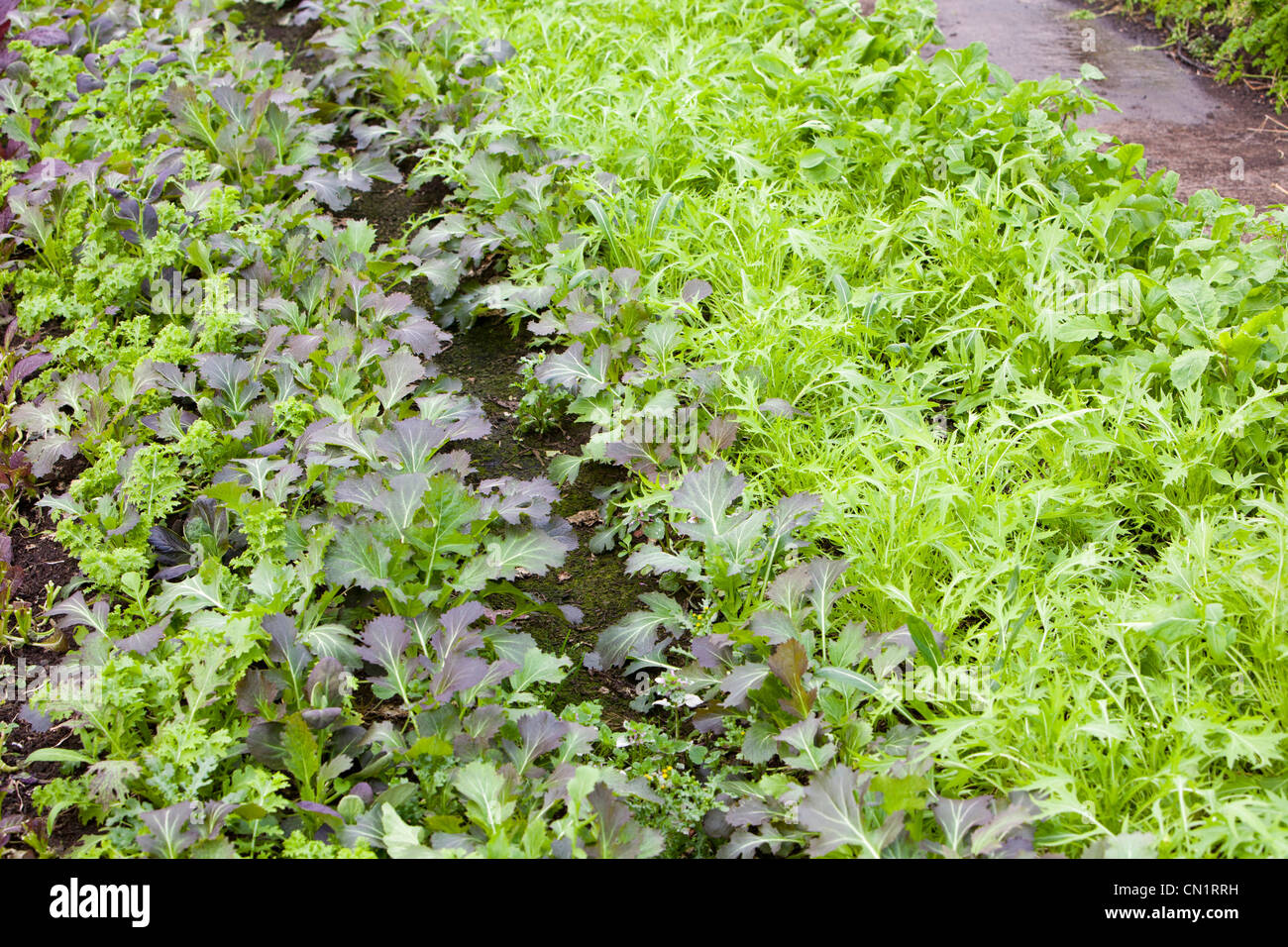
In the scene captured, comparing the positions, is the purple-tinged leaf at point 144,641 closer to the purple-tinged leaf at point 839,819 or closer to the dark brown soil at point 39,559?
the dark brown soil at point 39,559

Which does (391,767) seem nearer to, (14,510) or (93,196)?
(14,510)

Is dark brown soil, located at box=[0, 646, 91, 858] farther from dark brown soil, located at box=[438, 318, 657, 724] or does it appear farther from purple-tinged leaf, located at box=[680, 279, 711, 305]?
purple-tinged leaf, located at box=[680, 279, 711, 305]

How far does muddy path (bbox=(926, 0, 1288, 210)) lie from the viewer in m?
4.90

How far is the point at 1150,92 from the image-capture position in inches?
224

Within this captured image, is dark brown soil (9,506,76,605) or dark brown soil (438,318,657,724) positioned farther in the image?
dark brown soil (9,506,76,605)

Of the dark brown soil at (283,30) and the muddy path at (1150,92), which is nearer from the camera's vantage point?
the muddy path at (1150,92)

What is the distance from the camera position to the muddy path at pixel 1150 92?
4.90 meters

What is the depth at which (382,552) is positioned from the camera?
2.49 metres

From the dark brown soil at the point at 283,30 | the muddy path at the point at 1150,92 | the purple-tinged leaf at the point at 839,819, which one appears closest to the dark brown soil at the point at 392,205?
the dark brown soil at the point at 283,30

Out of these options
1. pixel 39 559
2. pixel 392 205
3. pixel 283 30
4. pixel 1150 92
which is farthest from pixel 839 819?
pixel 283 30

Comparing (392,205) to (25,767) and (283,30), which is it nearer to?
(283,30)

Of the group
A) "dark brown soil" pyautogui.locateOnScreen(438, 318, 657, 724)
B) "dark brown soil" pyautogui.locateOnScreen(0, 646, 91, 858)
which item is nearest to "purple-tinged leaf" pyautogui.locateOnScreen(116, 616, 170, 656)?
"dark brown soil" pyautogui.locateOnScreen(0, 646, 91, 858)

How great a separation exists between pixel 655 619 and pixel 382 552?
0.75 m
